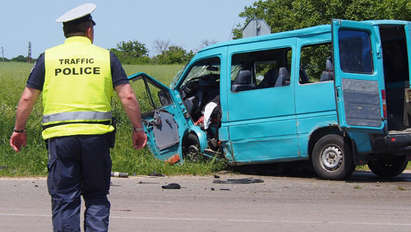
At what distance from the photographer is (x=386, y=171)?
11758 millimetres

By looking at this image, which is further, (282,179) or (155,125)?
(155,125)

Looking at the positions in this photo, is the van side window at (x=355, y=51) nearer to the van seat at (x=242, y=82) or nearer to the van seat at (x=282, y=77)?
the van seat at (x=282, y=77)

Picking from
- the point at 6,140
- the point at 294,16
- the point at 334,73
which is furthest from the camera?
the point at 294,16

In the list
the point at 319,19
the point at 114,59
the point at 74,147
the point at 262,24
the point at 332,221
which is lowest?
the point at 332,221

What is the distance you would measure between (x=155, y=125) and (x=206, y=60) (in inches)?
60.2

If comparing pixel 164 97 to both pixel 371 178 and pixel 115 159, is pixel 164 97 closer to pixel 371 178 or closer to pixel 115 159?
pixel 115 159

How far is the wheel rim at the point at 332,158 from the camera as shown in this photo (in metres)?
10.5

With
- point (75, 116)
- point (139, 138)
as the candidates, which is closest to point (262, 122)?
point (139, 138)

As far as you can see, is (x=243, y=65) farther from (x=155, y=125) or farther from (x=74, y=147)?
(x=74, y=147)

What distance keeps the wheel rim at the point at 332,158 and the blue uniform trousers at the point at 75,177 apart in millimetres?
6489

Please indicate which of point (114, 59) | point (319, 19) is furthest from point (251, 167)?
point (319, 19)

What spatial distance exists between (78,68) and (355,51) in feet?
20.8

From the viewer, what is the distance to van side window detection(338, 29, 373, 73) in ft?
32.6

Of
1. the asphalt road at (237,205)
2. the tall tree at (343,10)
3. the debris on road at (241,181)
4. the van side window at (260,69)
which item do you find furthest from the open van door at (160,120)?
the tall tree at (343,10)
